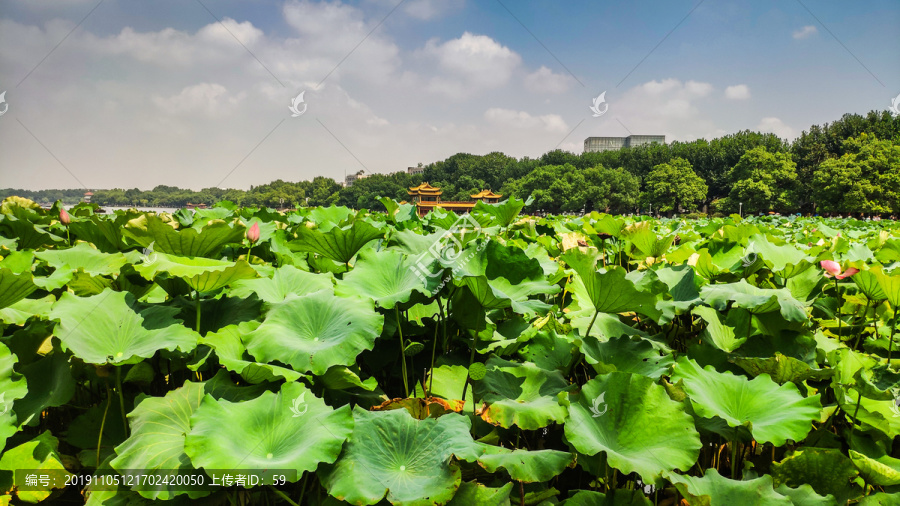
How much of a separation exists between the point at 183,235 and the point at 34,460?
51 cm

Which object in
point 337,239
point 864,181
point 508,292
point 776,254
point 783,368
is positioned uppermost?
point 864,181

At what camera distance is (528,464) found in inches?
26.3

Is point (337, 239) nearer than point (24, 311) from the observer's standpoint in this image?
No

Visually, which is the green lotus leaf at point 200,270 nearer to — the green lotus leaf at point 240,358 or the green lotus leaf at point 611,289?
the green lotus leaf at point 240,358

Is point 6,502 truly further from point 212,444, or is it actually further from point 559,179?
point 559,179

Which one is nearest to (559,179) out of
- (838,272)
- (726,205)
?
(726,205)

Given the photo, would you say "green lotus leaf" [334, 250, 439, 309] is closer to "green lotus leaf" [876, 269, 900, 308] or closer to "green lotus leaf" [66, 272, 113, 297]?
"green lotus leaf" [66, 272, 113, 297]

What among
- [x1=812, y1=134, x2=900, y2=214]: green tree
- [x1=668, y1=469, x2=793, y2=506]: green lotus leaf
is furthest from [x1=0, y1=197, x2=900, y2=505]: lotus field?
[x1=812, y1=134, x2=900, y2=214]: green tree

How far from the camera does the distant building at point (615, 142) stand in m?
56.7

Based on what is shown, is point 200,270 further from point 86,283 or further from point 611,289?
point 611,289

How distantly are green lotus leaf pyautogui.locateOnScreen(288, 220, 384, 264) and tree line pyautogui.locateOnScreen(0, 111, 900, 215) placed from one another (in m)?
22.4

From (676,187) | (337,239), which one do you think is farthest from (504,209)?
(676,187)

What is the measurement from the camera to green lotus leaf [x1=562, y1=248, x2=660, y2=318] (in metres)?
0.95

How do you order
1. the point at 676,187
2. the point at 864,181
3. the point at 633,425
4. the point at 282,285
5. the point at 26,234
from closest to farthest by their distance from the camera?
the point at 633,425, the point at 282,285, the point at 26,234, the point at 864,181, the point at 676,187
